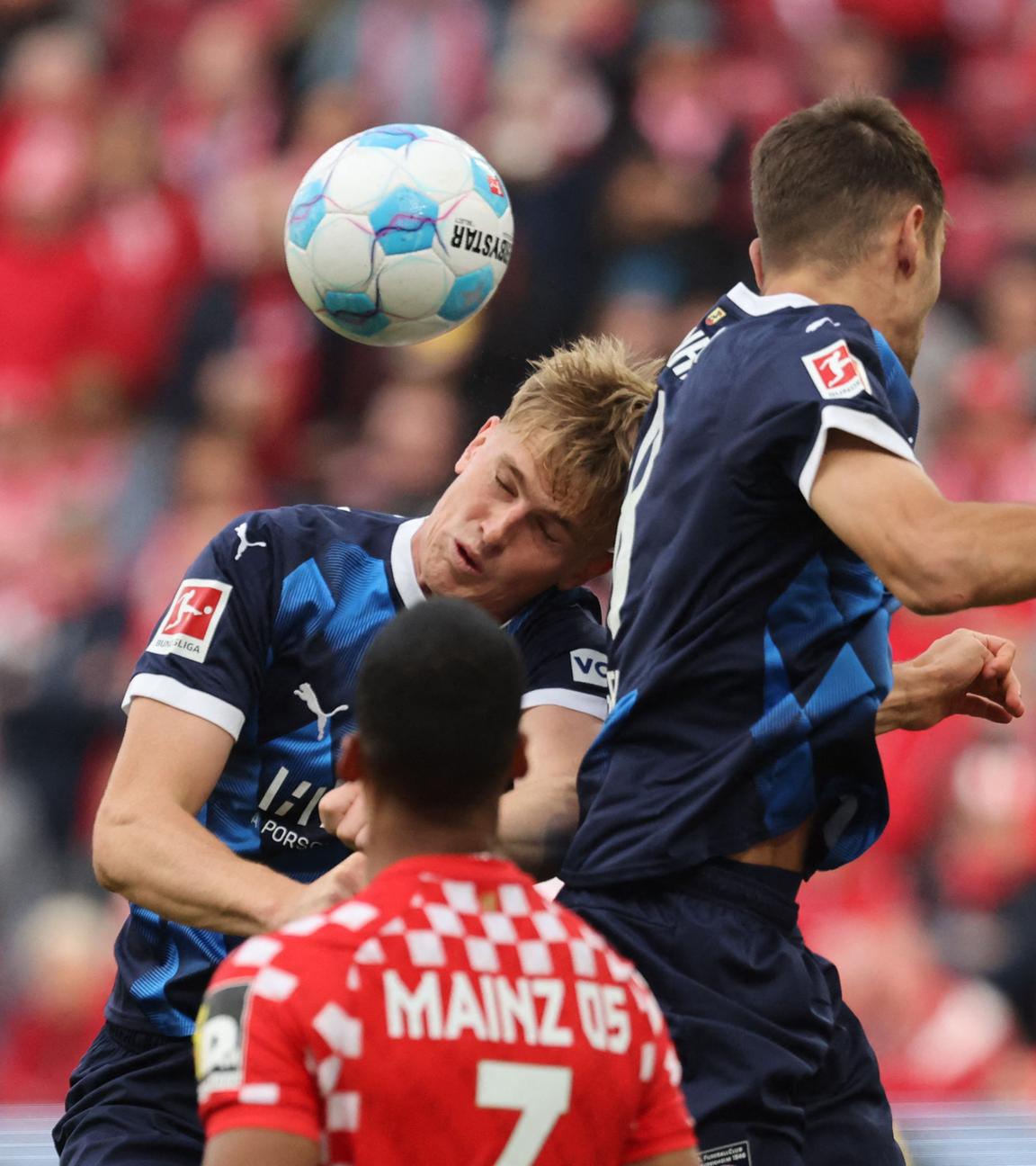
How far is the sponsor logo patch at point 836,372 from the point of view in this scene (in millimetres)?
2709

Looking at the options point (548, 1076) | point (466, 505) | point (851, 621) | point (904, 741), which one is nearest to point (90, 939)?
point (904, 741)

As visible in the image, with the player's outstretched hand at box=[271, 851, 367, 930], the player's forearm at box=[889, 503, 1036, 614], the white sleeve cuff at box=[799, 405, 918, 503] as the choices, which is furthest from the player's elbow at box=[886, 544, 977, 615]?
the player's outstretched hand at box=[271, 851, 367, 930]

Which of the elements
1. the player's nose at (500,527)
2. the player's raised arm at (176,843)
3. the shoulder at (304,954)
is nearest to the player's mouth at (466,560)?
the player's nose at (500,527)

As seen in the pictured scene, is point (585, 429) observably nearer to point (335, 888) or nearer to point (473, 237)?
point (473, 237)

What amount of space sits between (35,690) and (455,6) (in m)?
3.99

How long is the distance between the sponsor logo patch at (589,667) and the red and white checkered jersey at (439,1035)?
1.39m

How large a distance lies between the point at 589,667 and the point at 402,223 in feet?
3.54

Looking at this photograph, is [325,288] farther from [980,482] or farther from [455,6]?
[455,6]

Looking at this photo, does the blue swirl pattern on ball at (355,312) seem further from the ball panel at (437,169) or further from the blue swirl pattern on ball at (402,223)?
the ball panel at (437,169)

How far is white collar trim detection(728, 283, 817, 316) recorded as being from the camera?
118 inches

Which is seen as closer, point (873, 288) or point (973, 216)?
point (873, 288)

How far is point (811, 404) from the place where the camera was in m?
2.72

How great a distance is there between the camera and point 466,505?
355 centimetres

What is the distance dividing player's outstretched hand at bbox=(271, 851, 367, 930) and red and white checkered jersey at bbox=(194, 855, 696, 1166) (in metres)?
0.55
